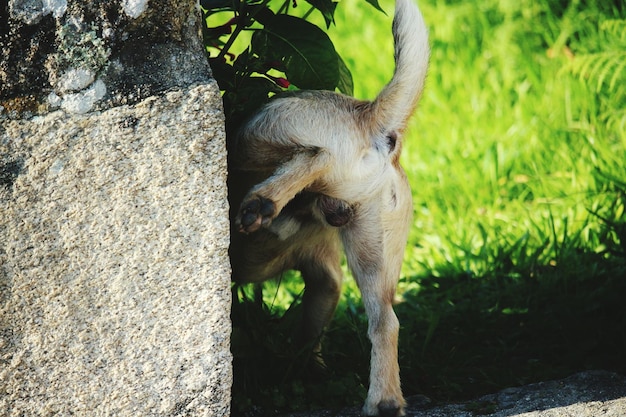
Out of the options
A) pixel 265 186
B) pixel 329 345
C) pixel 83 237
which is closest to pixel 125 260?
pixel 83 237

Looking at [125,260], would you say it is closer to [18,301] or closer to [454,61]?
[18,301]

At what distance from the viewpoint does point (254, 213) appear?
256 centimetres

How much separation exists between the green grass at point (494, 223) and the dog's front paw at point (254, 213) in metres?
0.74

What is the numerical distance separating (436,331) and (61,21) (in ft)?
7.57

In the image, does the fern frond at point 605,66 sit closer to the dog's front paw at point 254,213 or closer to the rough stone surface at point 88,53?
the dog's front paw at point 254,213

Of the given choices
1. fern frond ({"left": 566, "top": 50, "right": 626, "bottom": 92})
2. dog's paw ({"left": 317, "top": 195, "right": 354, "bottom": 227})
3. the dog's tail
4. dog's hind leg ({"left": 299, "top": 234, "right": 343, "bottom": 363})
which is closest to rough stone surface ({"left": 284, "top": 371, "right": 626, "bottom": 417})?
dog's hind leg ({"left": 299, "top": 234, "right": 343, "bottom": 363})

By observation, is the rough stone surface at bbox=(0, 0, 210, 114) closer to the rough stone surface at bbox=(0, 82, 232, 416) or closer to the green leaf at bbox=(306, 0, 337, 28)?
the rough stone surface at bbox=(0, 82, 232, 416)

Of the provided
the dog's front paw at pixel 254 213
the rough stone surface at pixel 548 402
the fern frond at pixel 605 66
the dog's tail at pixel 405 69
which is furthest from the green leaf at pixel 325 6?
the fern frond at pixel 605 66

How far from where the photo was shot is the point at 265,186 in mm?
2613

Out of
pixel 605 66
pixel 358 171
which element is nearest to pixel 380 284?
pixel 358 171

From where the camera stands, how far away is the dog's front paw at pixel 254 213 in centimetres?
256

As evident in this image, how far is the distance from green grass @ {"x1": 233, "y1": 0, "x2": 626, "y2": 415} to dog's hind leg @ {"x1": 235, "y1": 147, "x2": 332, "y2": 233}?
52cm

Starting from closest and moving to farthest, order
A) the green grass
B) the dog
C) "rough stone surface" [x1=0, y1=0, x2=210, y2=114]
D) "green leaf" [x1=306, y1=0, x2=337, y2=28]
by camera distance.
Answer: "rough stone surface" [x1=0, y1=0, x2=210, y2=114], the dog, "green leaf" [x1=306, y1=0, x2=337, y2=28], the green grass

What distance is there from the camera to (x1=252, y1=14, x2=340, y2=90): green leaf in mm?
2943
